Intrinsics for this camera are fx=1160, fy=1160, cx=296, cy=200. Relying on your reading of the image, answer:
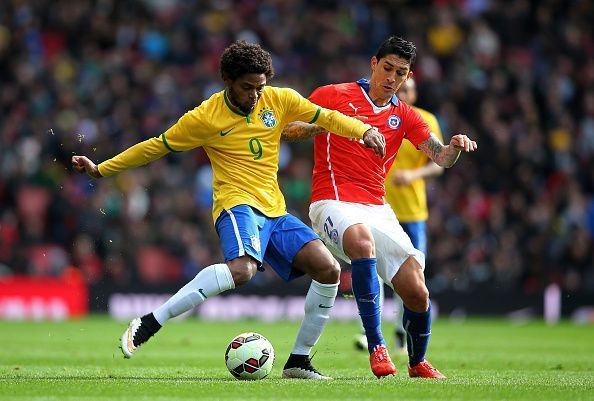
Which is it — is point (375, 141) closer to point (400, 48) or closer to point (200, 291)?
point (400, 48)

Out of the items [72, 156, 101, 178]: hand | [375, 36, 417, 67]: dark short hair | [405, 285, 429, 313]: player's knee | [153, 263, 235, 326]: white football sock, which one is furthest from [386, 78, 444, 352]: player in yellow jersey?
[72, 156, 101, 178]: hand

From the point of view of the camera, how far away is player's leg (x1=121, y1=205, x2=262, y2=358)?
7.99m

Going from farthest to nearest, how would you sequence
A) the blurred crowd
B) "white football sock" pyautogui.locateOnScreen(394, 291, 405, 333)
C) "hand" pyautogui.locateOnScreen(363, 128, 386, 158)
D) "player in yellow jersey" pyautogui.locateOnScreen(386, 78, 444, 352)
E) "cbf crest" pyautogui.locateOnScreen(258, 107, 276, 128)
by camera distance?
1. the blurred crowd
2. "player in yellow jersey" pyautogui.locateOnScreen(386, 78, 444, 352)
3. "white football sock" pyautogui.locateOnScreen(394, 291, 405, 333)
4. "cbf crest" pyautogui.locateOnScreen(258, 107, 276, 128)
5. "hand" pyautogui.locateOnScreen(363, 128, 386, 158)

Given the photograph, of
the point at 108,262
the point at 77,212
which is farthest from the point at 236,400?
the point at 77,212

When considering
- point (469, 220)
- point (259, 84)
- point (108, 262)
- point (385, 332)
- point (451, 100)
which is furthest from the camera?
point (451, 100)

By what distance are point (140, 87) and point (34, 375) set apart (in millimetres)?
13530

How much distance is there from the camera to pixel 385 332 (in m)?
15.1

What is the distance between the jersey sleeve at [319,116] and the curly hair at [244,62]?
12.1 inches

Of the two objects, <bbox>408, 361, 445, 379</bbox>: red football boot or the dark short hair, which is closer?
<bbox>408, 361, 445, 379</bbox>: red football boot

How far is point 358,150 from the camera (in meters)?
8.77

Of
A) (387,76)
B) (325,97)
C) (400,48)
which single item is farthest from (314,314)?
(400,48)

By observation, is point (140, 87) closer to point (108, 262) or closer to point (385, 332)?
point (108, 262)

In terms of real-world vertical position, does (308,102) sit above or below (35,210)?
above

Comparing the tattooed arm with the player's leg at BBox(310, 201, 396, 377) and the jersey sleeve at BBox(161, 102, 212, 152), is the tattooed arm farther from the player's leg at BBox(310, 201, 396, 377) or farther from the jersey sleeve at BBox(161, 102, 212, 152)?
the jersey sleeve at BBox(161, 102, 212, 152)
